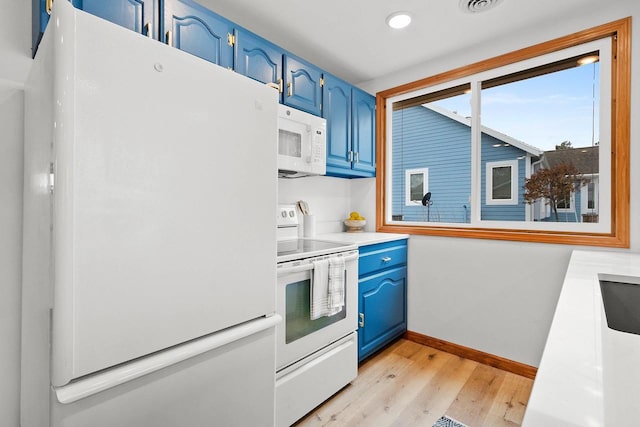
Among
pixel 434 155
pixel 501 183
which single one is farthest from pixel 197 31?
pixel 501 183

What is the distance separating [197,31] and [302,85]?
762mm

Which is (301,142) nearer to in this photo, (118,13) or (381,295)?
(118,13)

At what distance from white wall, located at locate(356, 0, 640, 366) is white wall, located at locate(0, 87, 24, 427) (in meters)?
2.43

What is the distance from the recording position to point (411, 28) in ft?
6.84

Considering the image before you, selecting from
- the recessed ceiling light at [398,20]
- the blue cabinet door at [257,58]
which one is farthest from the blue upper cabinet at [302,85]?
the recessed ceiling light at [398,20]

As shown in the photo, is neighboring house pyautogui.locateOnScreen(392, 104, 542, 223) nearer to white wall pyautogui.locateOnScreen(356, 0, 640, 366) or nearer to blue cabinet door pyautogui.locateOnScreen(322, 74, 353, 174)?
white wall pyautogui.locateOnScreen(356, 0, 640, 366)

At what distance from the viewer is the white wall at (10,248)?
1207mm

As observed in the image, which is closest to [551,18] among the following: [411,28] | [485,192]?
[411,28]

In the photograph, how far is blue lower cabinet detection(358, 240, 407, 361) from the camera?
85.8 inches

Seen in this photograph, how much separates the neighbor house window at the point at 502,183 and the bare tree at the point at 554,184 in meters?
0.08

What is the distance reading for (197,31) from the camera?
1573 millimetres

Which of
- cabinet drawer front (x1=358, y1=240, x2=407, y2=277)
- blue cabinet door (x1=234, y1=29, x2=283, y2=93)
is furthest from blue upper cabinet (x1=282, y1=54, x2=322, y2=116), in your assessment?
cabinet drawer front (x1=358, y1=240, x2=407, y2=277)

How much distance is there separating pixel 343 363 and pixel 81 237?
5.19ft

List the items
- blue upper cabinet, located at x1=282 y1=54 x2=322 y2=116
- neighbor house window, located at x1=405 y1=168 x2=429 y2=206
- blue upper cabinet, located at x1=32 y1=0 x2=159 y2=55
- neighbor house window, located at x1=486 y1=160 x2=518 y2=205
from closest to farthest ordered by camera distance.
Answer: blue upper cabinet, located at x1=32 y1=0 x2=159 y2=55 → blue upper cabinet, located at x1=282 y1=54 x2=322 y2=116 → neighbor house window, located at x1=486 y1=160 x2=518 y2=205 → neighbor house window, located at x1=405 y1=168 x2=429 y2=206
